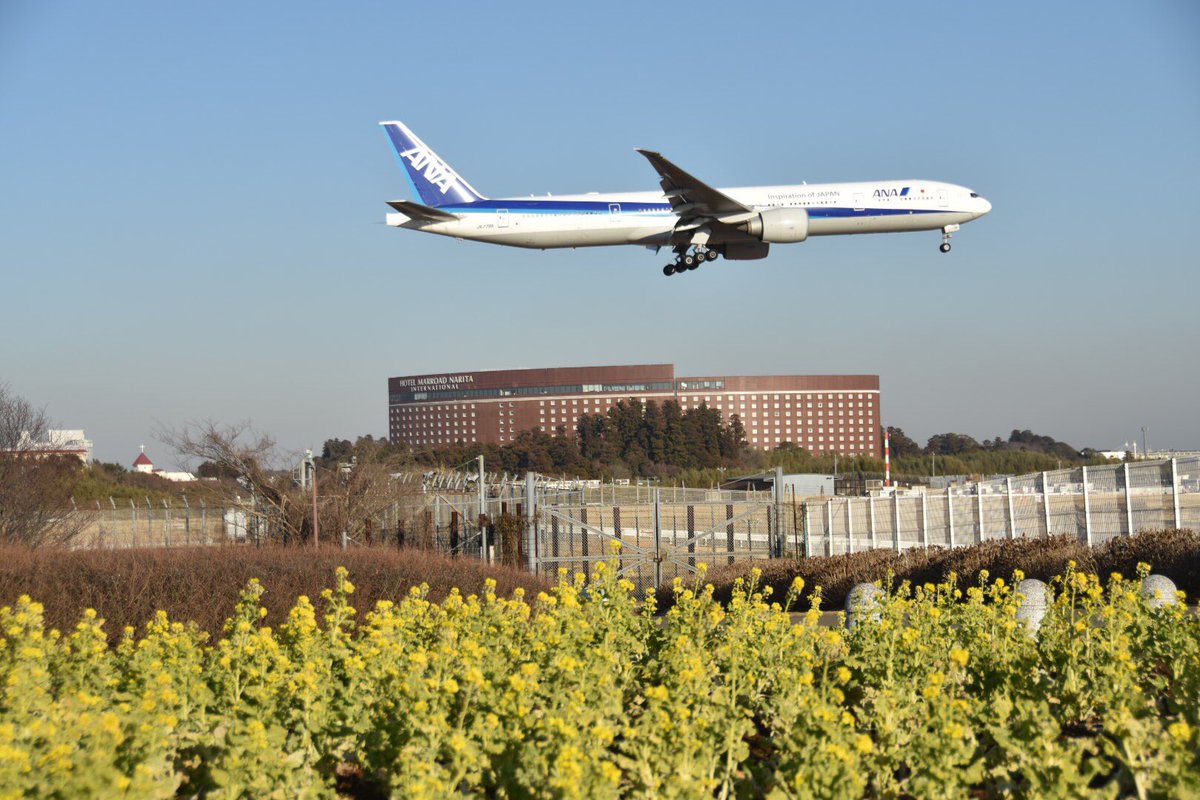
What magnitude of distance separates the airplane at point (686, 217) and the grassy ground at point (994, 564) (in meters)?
11.9

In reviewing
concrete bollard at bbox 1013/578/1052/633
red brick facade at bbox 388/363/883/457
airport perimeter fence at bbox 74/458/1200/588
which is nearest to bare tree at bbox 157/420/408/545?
airport perimeter fence at bbox 74/458/1200/588

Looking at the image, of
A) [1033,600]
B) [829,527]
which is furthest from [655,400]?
[1033,600]

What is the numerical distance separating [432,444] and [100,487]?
50805mm

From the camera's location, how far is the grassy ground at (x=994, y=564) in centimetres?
1616

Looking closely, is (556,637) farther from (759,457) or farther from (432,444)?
(432,444)

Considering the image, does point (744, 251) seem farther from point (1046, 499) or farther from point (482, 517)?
point (1046, 499)

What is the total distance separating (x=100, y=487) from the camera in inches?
2363

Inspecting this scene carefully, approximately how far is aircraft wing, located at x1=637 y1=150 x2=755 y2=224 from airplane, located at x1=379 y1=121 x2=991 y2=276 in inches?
1.4

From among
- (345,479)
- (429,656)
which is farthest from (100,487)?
(429,656)

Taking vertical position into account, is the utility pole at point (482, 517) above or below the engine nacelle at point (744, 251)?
below

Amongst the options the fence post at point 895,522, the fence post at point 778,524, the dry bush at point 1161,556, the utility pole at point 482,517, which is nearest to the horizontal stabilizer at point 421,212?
the utility pole at point 482,517

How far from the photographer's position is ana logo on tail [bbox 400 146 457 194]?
3953cm

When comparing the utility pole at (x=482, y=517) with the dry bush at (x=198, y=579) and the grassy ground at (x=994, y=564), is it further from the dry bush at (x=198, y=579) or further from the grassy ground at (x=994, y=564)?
the dry bush at (x=198, y=579)

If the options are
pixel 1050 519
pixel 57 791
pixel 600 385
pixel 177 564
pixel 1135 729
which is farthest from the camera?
pixel 600 385
